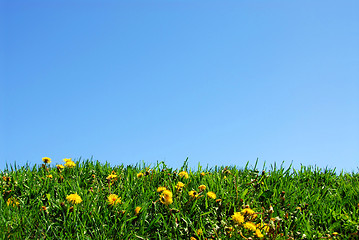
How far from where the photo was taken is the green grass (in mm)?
3141

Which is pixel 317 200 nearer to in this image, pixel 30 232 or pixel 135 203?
pixel 135 203

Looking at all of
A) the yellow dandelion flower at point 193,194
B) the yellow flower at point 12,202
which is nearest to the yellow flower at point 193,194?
the yellow dandelion flower at point 193,194

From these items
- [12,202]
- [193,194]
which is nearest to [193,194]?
[193,194]

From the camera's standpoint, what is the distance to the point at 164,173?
176 inches

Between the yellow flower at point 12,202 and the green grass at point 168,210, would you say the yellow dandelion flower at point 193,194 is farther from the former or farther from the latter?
the yellow flower at point 12,202

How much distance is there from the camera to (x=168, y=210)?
3.30m

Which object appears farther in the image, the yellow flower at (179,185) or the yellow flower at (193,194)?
the yellow flower at (179,185)

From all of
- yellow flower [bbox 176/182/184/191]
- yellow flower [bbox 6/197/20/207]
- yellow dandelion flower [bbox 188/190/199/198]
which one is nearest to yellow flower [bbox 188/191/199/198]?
yellow dandelion flower [bbox 188/190/199/198]

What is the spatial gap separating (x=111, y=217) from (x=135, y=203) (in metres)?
0.30

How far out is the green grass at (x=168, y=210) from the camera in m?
3.14

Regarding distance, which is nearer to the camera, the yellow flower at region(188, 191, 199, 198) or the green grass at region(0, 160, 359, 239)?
the green grass at region(0, 160, 359, 239)

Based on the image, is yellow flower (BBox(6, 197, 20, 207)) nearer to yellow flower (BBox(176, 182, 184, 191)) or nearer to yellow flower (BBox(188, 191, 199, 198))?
yellow flower (BBox(176, 182, 184, 191))

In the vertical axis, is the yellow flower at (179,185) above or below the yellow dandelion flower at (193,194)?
above

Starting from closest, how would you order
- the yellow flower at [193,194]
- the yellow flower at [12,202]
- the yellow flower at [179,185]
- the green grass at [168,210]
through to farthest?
the green grass at [168,210]
the yellow flower at [193,194]
the yellow flower at [179,185]
the yellow flower at [12,202]
